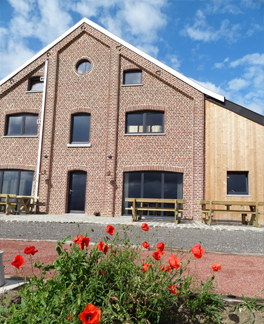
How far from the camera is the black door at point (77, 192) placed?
12859mm

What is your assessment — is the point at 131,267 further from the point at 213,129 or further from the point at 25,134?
the point at 25,134

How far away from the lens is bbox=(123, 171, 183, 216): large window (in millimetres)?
12023

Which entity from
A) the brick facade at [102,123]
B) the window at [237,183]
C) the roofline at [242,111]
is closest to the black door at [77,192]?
the brick facade at [102,123]

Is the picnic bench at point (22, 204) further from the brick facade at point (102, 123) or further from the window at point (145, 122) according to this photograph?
the window at point (145, 122)

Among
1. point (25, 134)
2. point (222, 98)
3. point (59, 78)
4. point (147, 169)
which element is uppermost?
point (59, 78)

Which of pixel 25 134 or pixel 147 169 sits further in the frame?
pixel 25 134

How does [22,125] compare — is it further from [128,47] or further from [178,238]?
[178,238]

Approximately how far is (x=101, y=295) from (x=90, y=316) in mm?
827

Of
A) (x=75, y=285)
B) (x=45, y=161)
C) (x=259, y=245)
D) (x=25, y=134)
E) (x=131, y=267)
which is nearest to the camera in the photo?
(x=75, y=285)

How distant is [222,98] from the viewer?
1192cm

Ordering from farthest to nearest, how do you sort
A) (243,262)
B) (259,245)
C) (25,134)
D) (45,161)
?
(25,134) < (45,161) < (259,245) < (243,262)

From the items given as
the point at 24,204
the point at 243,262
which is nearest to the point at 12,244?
the point at 243,262

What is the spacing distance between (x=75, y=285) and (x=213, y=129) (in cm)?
1116

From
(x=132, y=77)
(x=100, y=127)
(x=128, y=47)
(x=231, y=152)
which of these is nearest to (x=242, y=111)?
(x=231, y=152)
